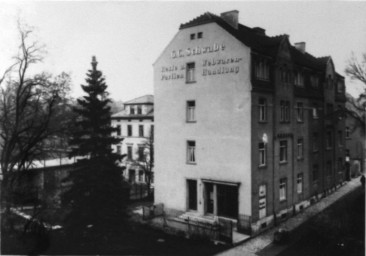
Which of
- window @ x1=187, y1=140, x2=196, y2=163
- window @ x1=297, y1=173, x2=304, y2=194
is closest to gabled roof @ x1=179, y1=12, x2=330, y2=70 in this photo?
window @ x1=187, y1=140, x2=196, y2=163

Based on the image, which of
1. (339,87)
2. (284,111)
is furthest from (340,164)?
(284,111)

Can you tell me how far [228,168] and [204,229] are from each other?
4495 mm

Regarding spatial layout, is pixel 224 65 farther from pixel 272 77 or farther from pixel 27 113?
pixel 27 113

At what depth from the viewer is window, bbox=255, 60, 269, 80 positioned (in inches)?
942

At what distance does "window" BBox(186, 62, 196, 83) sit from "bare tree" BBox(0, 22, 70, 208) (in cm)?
864

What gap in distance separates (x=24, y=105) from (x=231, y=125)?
13.0m

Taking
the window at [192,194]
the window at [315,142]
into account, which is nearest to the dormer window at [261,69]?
the window at [192,194]

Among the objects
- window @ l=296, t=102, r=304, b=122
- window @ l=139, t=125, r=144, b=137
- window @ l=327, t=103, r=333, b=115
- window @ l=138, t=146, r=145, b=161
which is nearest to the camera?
window @ l=296, t=102, r=304, b=122

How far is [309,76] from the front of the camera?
99.5 ft

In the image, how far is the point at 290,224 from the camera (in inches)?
994

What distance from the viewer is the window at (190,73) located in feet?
83.4

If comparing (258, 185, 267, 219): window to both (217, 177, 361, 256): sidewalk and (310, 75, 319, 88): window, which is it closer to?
(217, 177, 361, 256): sidewalk

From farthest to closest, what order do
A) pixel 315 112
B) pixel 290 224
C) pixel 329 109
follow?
pixel 329 109 → pixel 315 112 → pixel 290 224

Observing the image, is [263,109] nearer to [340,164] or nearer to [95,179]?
[95,179]
